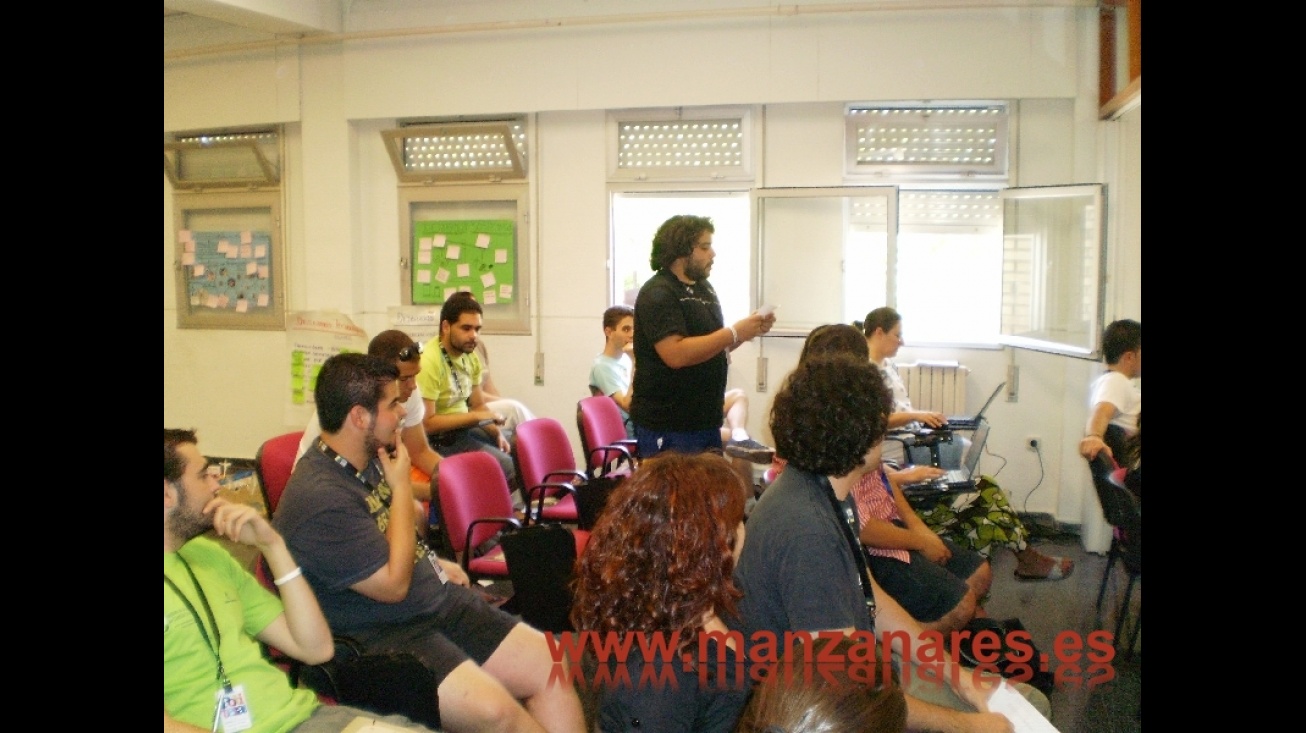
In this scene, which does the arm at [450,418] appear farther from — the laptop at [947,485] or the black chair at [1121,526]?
the black chair at [1121,526]

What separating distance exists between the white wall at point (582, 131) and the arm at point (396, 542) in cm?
145

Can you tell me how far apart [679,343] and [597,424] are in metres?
1.25

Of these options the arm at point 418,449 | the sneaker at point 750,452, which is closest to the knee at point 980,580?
the sneaker at point 750,452

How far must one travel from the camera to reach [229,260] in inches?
139

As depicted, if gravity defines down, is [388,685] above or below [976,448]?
below

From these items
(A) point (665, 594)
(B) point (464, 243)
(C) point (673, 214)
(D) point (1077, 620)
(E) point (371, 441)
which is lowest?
(D) point (1077, 620)

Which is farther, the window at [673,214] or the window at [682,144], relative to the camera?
the window at [673,214]

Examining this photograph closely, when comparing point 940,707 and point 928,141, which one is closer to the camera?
point 940,707

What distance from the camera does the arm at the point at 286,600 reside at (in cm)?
165

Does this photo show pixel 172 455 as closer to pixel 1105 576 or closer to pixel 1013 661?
pixel 1013 661

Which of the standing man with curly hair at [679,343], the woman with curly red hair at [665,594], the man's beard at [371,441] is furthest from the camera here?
the standing man with curly hair at [679,343]

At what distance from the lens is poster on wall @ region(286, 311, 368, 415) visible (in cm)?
335

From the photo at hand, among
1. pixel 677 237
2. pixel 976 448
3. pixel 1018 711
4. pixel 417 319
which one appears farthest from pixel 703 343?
pixel 976 448

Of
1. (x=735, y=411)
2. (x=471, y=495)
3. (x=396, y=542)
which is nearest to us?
(x=396, y=542)
